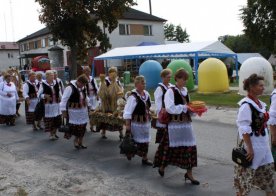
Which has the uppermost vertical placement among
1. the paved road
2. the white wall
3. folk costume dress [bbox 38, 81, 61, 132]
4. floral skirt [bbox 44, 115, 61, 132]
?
the white wall

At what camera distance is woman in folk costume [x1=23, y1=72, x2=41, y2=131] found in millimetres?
12969

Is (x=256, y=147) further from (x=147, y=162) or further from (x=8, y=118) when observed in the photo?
(x=8, y=118)

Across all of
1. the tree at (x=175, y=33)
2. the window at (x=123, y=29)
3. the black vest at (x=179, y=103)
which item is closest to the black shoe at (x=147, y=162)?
the black vest at (x=179, y=103)

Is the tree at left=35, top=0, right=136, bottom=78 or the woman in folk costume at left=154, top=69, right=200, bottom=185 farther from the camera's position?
the tree at left=35, top=0, right=136, bottom=78

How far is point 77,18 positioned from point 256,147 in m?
25.9

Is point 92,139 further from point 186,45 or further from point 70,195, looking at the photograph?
point 186,45

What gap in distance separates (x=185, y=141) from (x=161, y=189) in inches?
33.3

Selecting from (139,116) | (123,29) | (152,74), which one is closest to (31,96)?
(139,116)

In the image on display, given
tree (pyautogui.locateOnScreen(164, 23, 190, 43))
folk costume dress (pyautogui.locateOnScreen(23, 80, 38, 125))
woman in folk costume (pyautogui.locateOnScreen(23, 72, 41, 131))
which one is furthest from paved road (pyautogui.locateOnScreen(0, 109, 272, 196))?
tree (pyautogui.locateOnScreen(164, 23, 190, 43))

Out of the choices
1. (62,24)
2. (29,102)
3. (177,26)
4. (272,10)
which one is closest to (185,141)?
(29,102)

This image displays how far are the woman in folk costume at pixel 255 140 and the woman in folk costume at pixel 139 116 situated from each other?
9.40 feet

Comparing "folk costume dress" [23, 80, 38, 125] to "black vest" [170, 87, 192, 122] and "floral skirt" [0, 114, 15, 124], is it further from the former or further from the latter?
"black vest" [170, 87, 192, 122]

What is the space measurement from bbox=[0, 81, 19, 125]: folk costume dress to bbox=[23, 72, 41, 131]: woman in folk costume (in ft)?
3.32

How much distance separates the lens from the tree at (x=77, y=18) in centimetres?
2923
